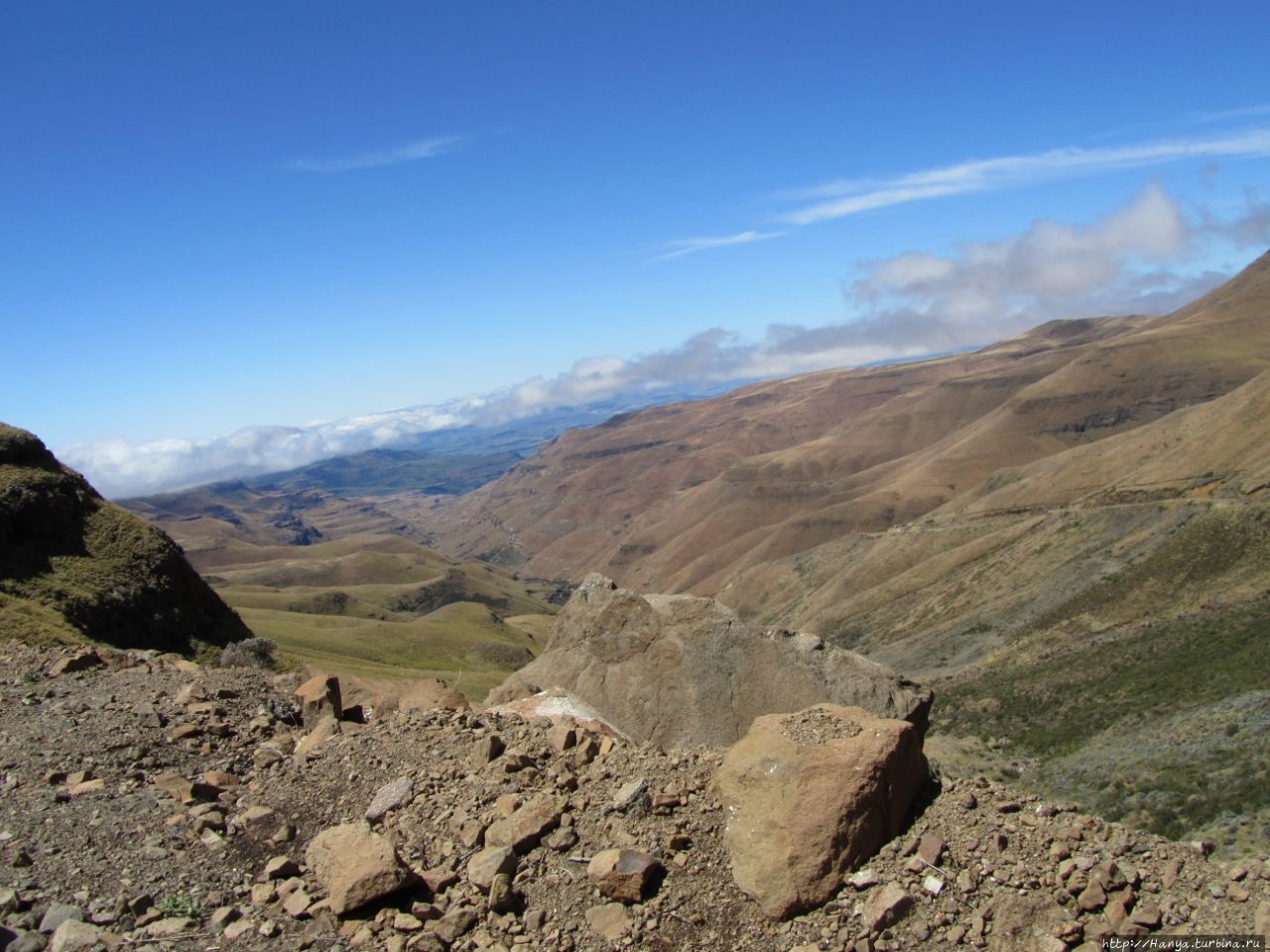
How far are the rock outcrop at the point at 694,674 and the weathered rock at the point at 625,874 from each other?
8312 mm

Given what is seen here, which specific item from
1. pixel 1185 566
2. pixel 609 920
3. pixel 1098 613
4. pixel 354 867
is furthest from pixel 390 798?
pixel 1185 566

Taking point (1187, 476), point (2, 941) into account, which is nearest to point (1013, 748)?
point (2, 941)

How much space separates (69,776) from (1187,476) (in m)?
92.5

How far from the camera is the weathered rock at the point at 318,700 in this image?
13.7 meters

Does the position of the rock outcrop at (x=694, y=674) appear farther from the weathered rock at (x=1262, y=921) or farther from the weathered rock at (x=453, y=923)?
the weathered rock at (x=1262, y=921)

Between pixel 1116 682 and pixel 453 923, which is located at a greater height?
pixel 453 923

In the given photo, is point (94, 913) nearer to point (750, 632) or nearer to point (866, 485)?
point (750, 632)

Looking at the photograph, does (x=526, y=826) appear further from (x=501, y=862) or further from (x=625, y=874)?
(x=625, y=874)

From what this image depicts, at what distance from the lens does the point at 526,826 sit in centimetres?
922

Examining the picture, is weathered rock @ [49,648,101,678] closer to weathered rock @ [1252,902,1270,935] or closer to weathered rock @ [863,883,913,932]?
weathered rock @ [863,883,913,932]

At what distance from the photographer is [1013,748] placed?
133ft

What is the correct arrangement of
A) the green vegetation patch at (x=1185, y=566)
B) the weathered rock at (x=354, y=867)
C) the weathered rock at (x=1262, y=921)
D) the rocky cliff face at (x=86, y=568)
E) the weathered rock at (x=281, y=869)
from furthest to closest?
the green vegetation patch at (x=1185, y=566), the rocky cliff face at (x=86, y=568), the weathered rock at (x=281, y=869), the weathered rock at (x=354, y=867), the weathered rock at (x=1262, y=921)

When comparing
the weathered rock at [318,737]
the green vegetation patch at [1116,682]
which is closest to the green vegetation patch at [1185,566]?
the green vegetation patch at [1116,682]

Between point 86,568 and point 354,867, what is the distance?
87.6 ft
